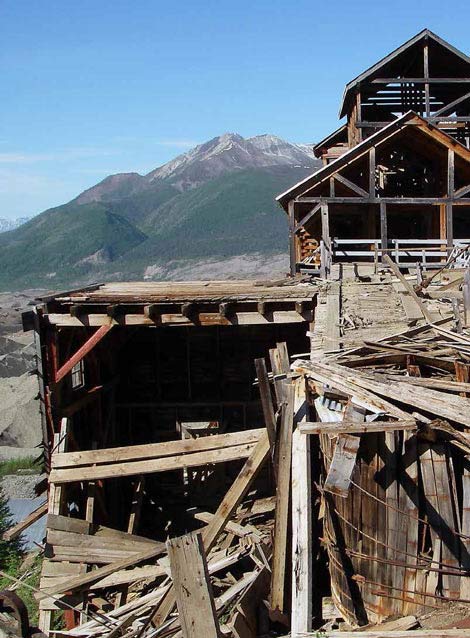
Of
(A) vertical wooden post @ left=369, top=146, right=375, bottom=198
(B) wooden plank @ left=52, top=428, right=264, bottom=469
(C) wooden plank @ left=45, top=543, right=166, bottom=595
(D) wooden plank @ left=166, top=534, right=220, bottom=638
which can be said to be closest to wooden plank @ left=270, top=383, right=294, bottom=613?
(B) wooden plank @ left=52, top=428, right=264, bottom=469

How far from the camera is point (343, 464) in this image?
A: 16.2 feet

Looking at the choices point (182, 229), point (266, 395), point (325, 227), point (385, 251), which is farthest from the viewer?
point (182, 229)

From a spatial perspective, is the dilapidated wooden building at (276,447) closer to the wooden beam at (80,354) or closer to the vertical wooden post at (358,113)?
the wooden beam at (80,354)

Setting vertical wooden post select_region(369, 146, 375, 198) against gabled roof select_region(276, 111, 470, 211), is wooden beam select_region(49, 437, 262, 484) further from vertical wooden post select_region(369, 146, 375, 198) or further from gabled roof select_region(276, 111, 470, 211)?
vertical wooden post select_region(369, 146, 375, 198)

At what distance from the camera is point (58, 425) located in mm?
12820

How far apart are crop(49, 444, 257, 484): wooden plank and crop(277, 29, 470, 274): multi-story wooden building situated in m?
10.5

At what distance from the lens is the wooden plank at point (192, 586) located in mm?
4371

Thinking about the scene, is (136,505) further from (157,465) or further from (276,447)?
(276,447)

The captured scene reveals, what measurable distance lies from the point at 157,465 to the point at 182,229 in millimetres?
100845

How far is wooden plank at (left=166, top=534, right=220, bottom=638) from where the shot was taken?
14.3 ft

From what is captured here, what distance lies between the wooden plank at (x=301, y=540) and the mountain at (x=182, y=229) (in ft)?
224

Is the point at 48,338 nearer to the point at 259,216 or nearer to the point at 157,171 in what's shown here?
the point at 259,216

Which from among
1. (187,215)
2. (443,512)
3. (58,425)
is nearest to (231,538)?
(58,425)

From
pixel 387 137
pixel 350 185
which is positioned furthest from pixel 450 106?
pixel 350 185
